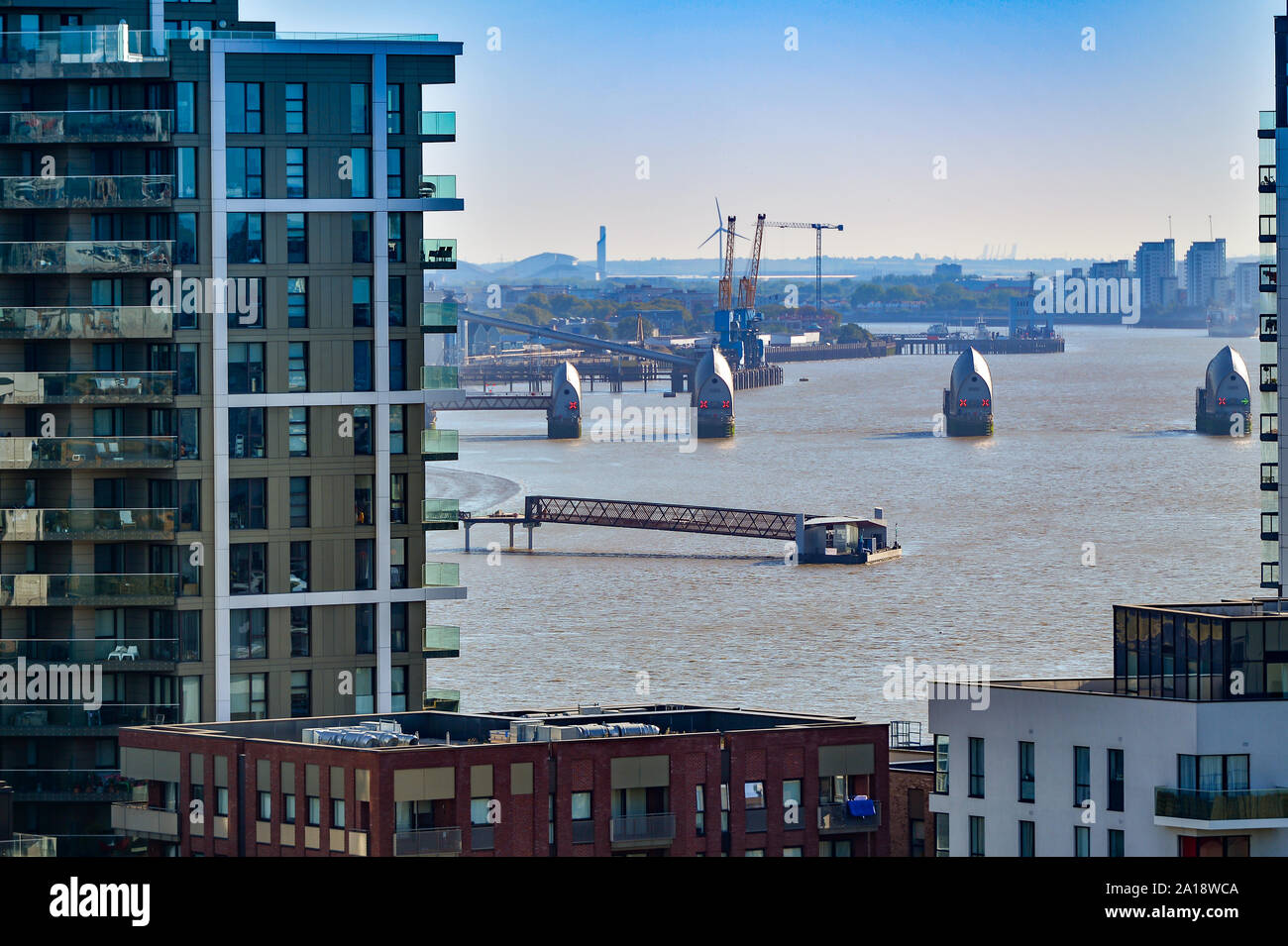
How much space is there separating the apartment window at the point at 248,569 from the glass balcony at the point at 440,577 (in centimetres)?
266

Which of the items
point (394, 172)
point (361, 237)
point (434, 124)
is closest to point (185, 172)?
point (361, 237)

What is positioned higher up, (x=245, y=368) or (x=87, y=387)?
(x=245, y=368)

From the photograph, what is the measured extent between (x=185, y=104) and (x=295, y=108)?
1.76 meters

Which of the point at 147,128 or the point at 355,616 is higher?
the point at 147,128

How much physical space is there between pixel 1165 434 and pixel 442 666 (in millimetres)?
111788

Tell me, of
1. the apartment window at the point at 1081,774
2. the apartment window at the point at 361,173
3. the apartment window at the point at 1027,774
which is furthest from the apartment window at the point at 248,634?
the apartment window at the point at 1081,774

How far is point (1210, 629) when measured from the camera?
87.8 feet

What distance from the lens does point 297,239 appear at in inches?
1420

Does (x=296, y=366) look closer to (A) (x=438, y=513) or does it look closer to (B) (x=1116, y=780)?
(A) (x=438, y=513)

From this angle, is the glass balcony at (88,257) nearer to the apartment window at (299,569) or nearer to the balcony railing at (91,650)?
the apartment window at (299,569)

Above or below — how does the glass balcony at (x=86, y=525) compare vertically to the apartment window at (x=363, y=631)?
above

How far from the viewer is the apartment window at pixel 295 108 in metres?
35.7

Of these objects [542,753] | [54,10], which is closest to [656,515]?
[54,10]
